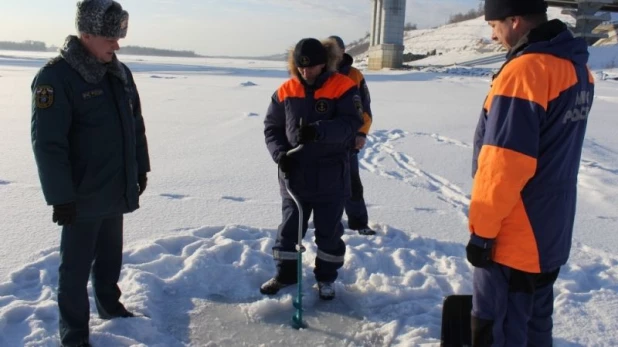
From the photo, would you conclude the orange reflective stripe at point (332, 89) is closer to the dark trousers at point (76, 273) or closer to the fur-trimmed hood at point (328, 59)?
the fur-trimmed hood at point (328, 59)

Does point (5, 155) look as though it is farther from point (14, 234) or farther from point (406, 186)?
point (406, 186)

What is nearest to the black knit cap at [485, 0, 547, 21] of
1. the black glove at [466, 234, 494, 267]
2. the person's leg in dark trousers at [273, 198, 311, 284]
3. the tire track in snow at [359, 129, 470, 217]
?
the black glove at [466, 234, 494, 267]

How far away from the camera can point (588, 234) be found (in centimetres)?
441

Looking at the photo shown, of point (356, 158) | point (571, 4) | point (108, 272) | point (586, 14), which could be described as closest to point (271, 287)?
point (108, 272)

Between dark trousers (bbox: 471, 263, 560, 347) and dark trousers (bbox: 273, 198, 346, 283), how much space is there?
1180 millimetres

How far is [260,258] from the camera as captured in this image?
3.83 meters

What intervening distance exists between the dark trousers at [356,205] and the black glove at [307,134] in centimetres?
138

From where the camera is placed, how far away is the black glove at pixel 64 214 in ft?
7.66

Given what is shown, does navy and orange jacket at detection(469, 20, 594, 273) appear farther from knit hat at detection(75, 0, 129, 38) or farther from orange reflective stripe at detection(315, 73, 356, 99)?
knit hat at detection(75, 0, 129, 38)

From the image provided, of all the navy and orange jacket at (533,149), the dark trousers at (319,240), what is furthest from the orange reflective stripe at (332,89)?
the navy and orange jacket at (533,149)

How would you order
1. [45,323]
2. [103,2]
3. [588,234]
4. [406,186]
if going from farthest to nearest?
[406,186] → [588,234] → [45,323] → [103,2]

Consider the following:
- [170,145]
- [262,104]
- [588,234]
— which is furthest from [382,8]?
[588,234]

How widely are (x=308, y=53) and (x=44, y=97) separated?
143 centimetres

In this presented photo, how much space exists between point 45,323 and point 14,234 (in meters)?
1.46
